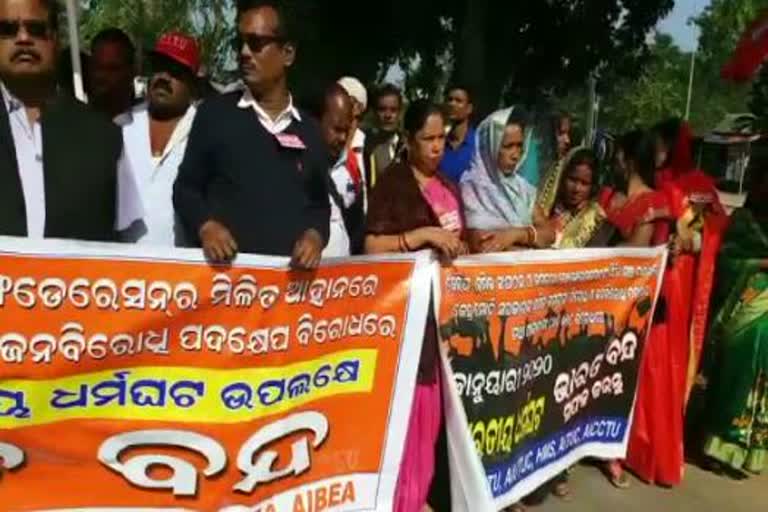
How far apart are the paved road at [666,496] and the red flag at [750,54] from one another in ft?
9.77

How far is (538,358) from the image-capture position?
3939mm

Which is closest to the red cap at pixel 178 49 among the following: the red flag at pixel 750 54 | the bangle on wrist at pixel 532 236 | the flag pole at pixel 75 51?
the flag pole at pixel 75 51

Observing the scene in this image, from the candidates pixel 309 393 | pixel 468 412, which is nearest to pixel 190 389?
pixel 309 393

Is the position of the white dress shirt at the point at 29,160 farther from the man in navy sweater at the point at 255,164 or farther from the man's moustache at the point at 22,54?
the man in navy sweater at the point at 255,164

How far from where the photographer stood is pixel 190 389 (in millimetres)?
2881

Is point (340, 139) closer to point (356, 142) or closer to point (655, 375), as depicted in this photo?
point (356, 142)

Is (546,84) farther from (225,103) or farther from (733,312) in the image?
(225,103)

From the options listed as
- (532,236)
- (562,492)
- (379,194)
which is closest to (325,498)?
(379,194)

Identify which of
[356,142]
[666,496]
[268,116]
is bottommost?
[666,496]

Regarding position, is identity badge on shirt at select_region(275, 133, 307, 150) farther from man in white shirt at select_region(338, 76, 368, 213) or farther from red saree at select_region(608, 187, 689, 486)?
red saree at select_region(608, 187, 689, 486)

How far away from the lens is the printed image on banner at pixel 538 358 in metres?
3.62

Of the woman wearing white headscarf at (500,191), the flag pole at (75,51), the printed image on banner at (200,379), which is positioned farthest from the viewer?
the flag pole at (75,51)

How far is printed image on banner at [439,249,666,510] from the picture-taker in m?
3.62

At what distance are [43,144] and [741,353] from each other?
3628mm
